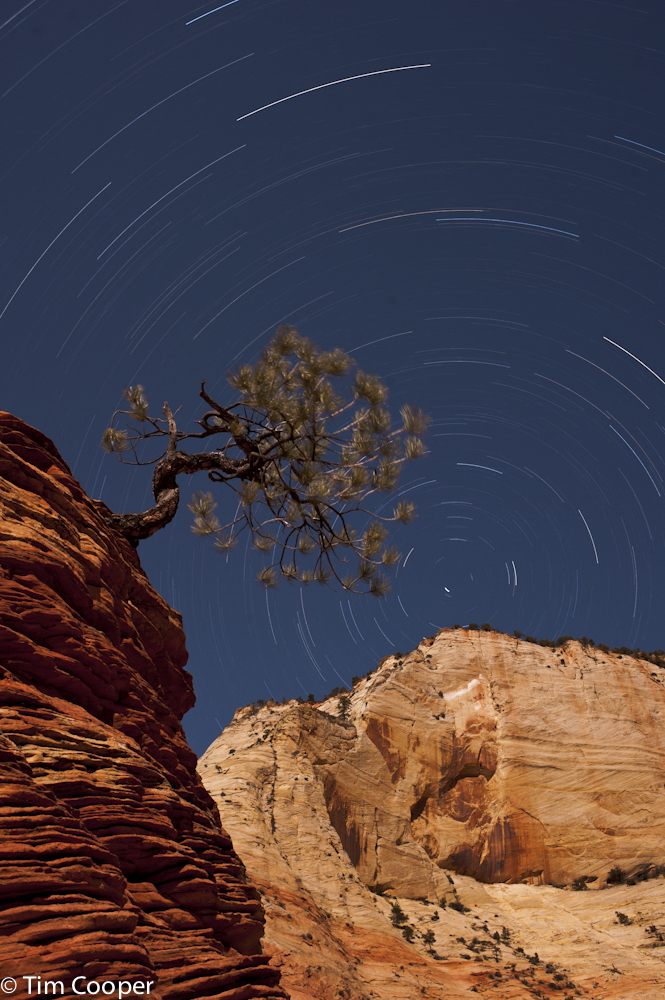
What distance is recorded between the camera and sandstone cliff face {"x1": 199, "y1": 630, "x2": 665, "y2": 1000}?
16.6 meters

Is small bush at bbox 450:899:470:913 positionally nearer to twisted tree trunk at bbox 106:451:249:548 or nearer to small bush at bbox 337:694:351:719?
small bush at bbox 337:694:351:719

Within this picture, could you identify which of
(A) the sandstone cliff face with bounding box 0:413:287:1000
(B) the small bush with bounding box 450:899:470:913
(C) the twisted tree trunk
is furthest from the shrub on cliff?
(C) the twisted tree trunk

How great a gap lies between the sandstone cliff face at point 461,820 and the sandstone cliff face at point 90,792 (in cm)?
717

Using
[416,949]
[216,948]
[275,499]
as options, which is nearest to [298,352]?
[275,499]

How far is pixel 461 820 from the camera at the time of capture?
28656 millimetres

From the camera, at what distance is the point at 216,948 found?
5.76m

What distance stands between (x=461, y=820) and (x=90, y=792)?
91.1ft

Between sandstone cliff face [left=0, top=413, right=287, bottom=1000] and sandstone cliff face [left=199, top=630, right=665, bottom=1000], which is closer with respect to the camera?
sandstone cliff face [left=0, top=413, right=287, bottom=1000]

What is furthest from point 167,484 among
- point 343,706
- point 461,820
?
point 461,820

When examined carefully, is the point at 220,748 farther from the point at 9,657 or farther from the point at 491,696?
the point at 9,657

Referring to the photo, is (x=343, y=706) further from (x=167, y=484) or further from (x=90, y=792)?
(x=90, y=792)

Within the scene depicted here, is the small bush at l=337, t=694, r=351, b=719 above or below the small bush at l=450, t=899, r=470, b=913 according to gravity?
above

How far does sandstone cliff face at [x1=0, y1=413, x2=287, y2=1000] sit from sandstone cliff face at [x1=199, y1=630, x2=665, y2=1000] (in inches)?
282

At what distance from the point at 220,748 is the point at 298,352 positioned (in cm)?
1977
